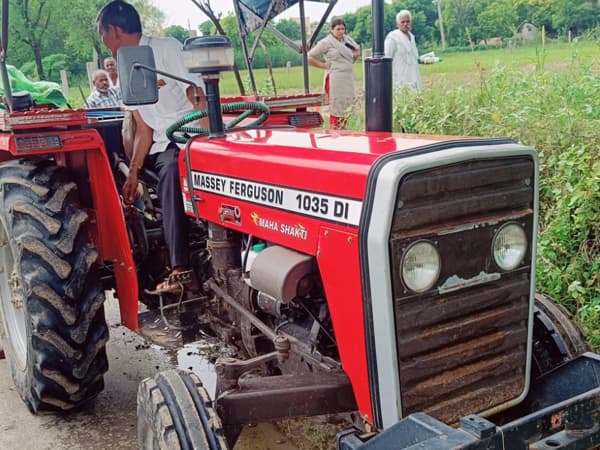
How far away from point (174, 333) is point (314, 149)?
1.47 metres

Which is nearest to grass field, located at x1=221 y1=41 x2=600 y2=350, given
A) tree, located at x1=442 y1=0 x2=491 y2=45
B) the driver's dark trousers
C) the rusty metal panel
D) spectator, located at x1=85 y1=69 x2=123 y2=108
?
the driver's dark trousers

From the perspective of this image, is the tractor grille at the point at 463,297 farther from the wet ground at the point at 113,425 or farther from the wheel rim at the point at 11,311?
the wheel rim at the point at 11,311

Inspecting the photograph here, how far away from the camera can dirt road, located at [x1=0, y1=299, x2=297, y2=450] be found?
3309 millimetres

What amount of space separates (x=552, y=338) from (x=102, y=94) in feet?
18.4

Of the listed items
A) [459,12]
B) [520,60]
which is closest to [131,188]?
[520,60]

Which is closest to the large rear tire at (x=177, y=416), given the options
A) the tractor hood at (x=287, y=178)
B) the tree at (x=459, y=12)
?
the tractor hood at (x=287, y=178)

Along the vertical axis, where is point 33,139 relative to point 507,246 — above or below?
above

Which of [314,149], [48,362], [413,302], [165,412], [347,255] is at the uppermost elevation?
[314,149]

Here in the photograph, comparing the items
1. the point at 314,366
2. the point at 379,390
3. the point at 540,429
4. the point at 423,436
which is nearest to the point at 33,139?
the point at 314,366

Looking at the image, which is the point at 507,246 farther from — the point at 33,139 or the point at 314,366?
the point at 33,139

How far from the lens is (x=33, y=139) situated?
10.8 feet

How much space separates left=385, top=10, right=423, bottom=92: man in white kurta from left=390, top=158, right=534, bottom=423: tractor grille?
5528 mm

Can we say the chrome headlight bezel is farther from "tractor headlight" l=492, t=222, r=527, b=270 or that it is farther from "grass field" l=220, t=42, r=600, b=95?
"grass field" l=220, t=42, r=600, b=95

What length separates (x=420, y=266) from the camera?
2.03 m
